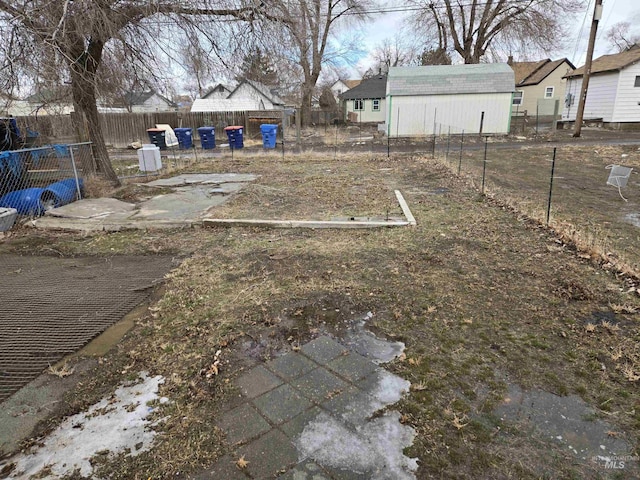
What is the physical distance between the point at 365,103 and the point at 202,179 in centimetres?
3174

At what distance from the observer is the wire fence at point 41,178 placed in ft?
23.0

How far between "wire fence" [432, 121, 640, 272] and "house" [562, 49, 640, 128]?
10.3 meters

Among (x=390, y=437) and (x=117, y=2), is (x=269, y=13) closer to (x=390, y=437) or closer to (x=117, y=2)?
(x=117, y=2)

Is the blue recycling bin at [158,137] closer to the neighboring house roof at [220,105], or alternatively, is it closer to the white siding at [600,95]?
the neighboring house roof at [220,105]

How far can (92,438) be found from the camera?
7.38ft

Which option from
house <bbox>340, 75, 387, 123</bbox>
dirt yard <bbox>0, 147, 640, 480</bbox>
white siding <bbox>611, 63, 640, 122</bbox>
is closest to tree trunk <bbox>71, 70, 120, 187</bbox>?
dirt yard <bbox>0, 147, 640, 480</bbox>

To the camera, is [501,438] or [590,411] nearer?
[501,438]

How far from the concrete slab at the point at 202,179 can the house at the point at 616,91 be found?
24215 mm

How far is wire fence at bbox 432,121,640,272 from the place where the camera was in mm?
5398

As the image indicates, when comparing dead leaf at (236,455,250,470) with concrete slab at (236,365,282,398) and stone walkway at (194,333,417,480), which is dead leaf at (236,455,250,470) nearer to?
stone walkway at (194,333,417,480)

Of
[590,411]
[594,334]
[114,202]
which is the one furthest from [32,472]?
[114,202]

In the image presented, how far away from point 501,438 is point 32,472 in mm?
2463

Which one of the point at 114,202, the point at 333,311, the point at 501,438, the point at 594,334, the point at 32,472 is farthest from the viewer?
the point at 114,202

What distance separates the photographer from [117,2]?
730 centimetres
